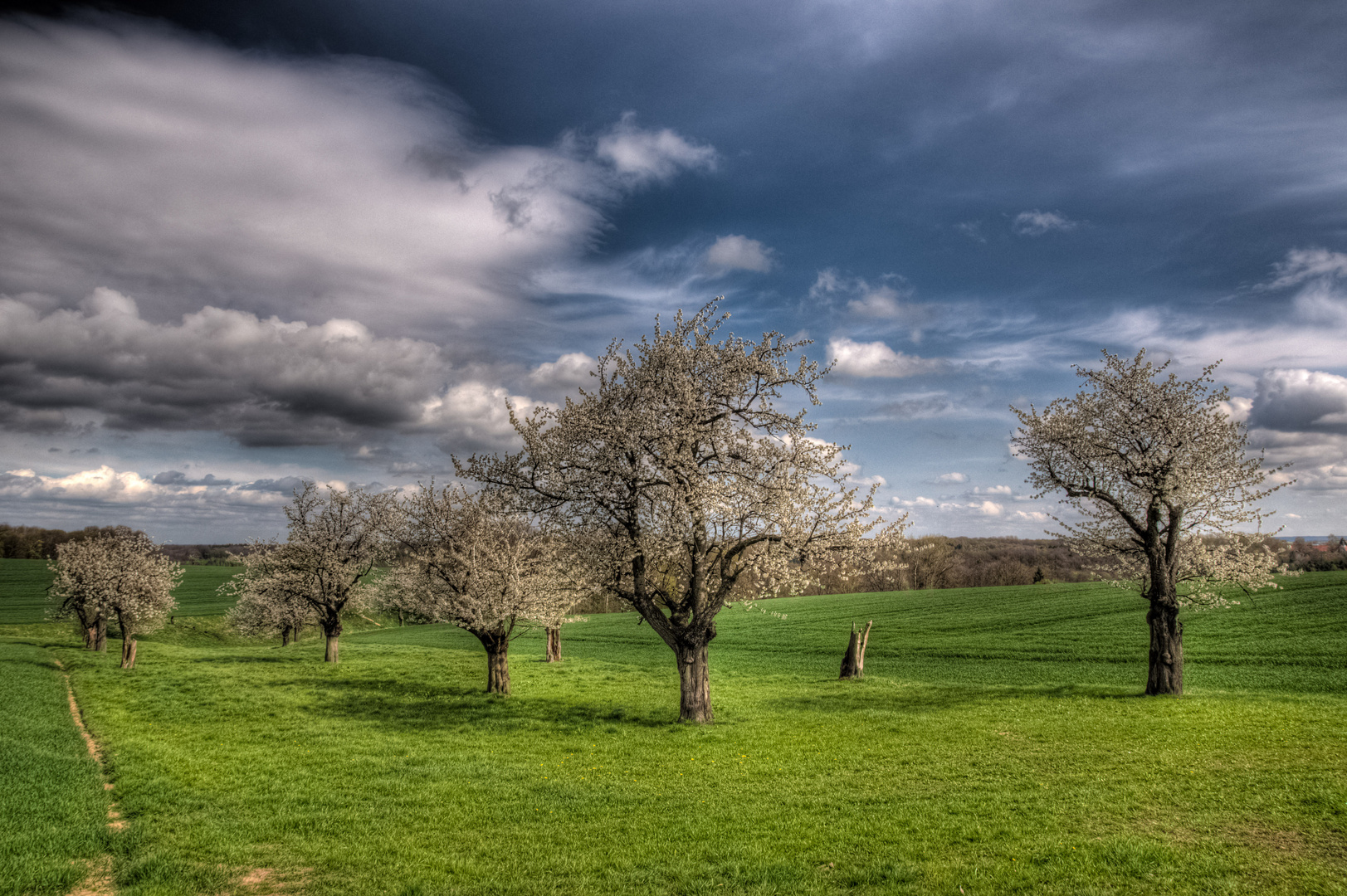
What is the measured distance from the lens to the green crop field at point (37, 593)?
7285 centimetres

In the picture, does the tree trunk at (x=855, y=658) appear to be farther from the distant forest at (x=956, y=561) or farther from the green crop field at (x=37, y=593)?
the green crop field at (x=37, y=593)

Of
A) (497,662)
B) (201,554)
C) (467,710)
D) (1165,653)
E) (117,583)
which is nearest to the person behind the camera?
(1165,653)

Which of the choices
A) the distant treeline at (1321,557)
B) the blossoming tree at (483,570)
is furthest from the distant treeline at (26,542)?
the distant treeline at (1321,557)

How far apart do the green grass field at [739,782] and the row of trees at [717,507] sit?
3858 millimetres

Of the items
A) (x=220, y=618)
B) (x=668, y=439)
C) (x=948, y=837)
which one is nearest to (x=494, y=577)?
(x=668, y=439)

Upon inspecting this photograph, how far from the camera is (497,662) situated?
30484mm

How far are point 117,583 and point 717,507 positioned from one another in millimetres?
41679

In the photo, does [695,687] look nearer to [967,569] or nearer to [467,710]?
[467,710]

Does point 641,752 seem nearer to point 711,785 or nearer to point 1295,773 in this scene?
point 711,785

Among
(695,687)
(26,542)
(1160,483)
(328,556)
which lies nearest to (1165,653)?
(1160,483)

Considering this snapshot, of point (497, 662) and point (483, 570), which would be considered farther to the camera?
point (497, 662)

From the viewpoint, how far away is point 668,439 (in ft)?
69.9

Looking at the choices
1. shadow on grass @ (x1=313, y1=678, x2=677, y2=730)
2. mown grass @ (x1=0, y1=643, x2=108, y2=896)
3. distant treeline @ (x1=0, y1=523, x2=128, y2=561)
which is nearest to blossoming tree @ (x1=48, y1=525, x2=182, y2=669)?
shadow on grass @ (x1=313, y1=678, x2=677, y2=730)

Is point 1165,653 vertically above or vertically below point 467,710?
above
